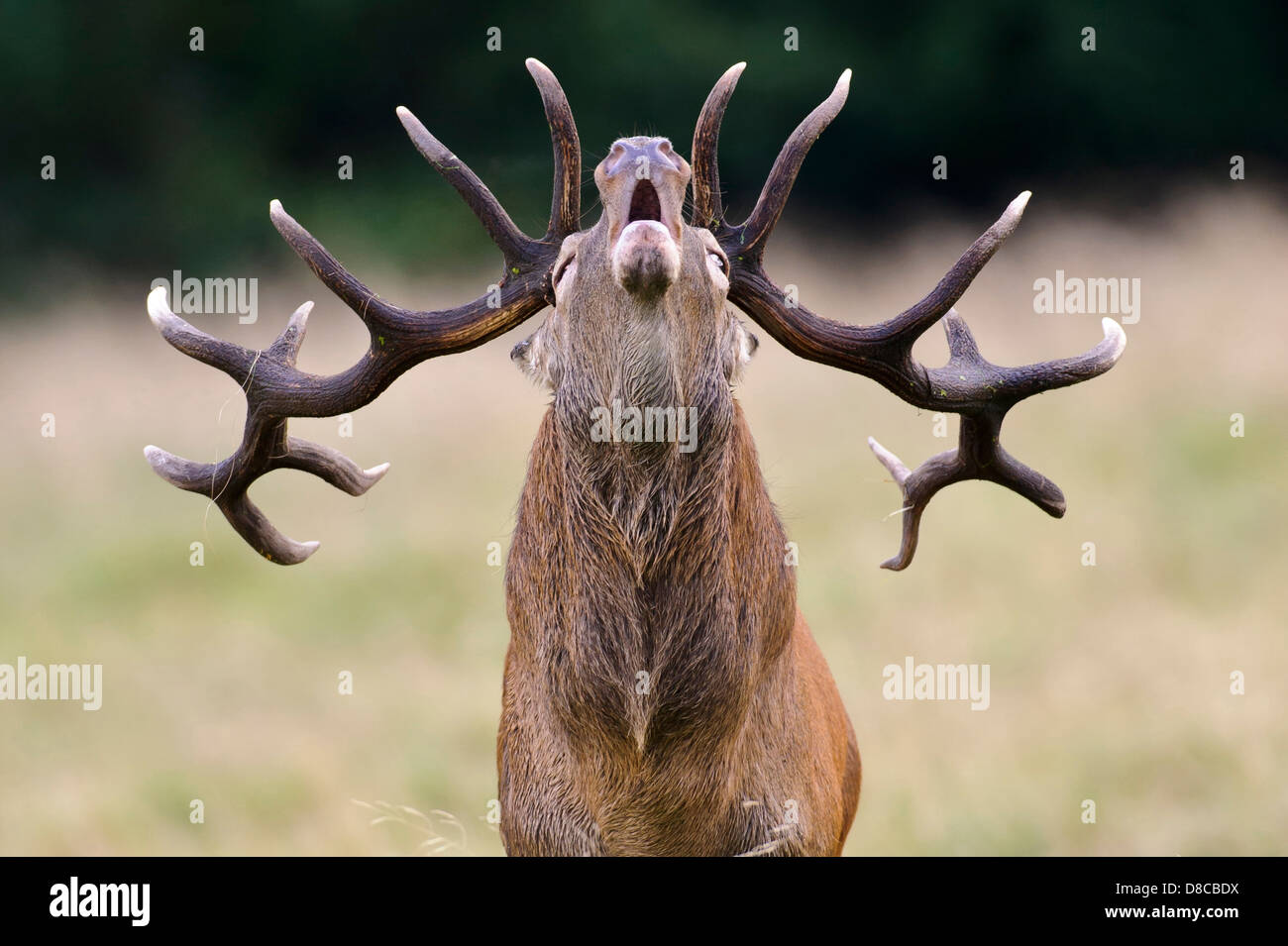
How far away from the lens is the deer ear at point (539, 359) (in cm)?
559

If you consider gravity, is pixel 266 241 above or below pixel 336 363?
above

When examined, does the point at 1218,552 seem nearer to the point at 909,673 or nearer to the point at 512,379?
the point at 909,673

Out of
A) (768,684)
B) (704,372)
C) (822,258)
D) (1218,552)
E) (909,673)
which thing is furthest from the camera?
(822,258)

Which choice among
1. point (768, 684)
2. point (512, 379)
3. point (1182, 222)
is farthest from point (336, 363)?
point (1182, 222)

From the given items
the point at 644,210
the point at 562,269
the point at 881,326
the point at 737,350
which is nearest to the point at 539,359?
the point at 562,269

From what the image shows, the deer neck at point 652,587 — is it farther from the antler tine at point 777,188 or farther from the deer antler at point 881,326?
the antler tine at point 777,188

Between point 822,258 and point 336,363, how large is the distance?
6161 millimetres

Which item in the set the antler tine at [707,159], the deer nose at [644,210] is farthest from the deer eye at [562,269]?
the antler tine at [707,159]

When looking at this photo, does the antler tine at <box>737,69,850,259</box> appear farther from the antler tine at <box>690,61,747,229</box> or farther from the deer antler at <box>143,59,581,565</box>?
the deer antler at <box>143,59,581,565</box>

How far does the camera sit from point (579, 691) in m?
5.61

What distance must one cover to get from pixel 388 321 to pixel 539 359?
61 centimetres

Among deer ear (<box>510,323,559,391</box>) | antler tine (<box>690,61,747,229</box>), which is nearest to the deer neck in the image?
deer ear (<box>510,323,559,391</box>)

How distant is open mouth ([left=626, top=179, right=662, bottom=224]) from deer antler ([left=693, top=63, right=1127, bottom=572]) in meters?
0.70

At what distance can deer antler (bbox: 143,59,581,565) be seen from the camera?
576 centimetres
